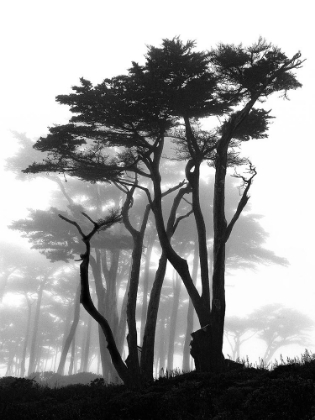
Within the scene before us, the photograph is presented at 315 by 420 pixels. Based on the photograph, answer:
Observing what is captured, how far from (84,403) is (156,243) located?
2323cm

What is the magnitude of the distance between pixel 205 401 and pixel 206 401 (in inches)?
0.9

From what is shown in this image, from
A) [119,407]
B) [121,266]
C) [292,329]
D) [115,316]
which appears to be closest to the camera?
[119,407]

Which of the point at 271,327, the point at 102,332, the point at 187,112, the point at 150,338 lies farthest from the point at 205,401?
the point at 271,327

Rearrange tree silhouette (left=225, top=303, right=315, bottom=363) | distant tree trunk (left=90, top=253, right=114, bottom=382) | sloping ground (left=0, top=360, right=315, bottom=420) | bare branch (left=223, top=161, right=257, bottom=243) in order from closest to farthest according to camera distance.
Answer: sloping ground (left=0, top=360, right=315, bottom=420) → bare branch (left=223, top=161, right=257, bottom=243) → distant tree trunk (left=90, top=253, right=114, bottom=382) → tree silhouette (left=225, top=303, right=315, bottom=363)

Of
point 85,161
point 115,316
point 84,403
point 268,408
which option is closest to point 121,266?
point 115,316

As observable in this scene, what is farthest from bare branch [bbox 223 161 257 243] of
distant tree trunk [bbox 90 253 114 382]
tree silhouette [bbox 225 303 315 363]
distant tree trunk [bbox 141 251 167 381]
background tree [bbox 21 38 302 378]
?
tree silhouette [bbox 225 303 315 363]

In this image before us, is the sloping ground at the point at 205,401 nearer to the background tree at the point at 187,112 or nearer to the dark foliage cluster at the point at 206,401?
the dark foliage cluster at the point at 206,401

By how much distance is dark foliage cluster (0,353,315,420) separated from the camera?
17.3ft

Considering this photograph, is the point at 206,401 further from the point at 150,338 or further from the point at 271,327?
the point at 271,327

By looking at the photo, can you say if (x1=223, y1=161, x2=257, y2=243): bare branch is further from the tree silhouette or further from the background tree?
the tree silhouette

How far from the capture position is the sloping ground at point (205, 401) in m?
5.28

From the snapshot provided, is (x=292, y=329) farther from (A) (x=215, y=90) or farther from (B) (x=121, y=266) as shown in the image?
(A) (x=215, y=90)

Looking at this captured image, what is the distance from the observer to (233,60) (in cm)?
1085

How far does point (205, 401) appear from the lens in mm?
6117
